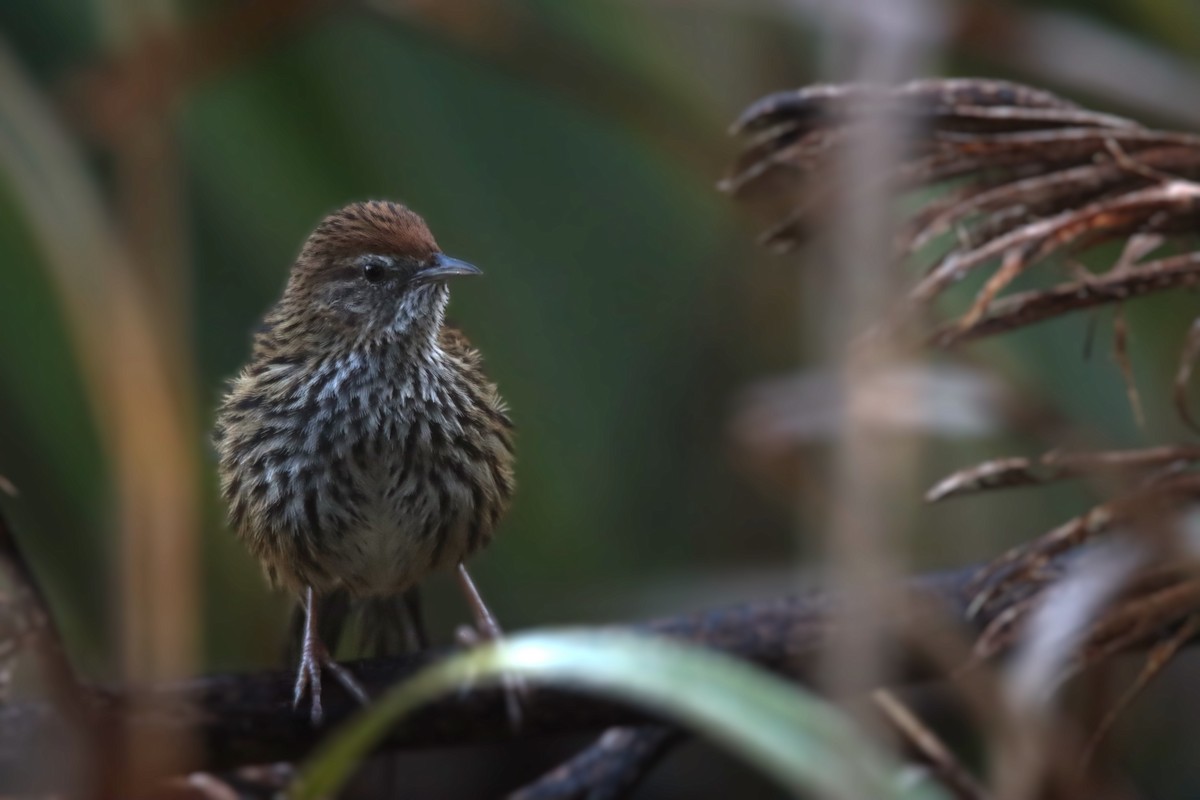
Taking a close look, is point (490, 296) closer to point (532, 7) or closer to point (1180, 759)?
point (532, 7)

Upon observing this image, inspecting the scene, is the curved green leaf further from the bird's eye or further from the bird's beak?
the bird's eye

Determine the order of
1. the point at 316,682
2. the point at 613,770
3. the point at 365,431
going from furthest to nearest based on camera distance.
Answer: the point at 365,431
the point at 613,770
the point at 316,682

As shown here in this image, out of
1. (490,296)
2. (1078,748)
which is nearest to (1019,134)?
(1078,748)

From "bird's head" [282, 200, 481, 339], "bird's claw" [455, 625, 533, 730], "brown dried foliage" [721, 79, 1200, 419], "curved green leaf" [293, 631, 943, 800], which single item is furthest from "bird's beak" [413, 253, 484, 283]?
"curved green leaf" [293, 631, 943, 800]

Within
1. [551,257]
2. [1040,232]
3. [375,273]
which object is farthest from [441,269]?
[551,257]

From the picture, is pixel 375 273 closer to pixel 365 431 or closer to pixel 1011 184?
pixel 365 431
